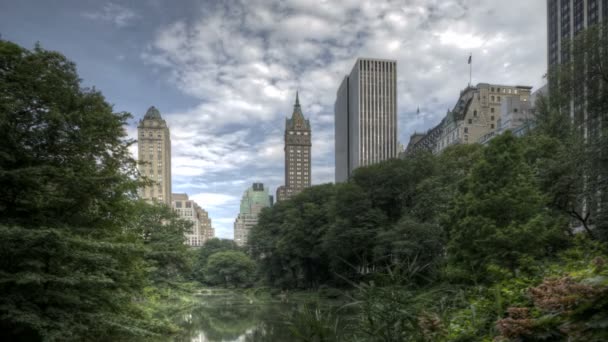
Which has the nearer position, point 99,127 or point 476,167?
point 99,127

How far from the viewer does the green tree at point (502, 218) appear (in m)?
20.9

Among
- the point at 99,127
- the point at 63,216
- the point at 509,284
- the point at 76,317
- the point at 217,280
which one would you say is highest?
the point at 99,127

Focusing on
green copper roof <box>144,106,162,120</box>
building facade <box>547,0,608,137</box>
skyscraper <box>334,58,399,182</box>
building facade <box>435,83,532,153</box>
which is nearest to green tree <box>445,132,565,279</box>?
building facade <box>547,0,608,137</box>

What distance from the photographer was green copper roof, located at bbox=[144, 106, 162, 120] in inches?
6001

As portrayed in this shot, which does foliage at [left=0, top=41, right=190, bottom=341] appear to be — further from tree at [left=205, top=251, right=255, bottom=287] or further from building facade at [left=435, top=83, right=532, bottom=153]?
building facade at [left=435, top=83, right=532, bottom=153]

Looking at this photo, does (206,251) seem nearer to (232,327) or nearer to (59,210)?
(232,327)

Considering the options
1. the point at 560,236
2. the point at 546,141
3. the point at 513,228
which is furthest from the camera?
the point at 546,141

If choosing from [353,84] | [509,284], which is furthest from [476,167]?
[353,84]

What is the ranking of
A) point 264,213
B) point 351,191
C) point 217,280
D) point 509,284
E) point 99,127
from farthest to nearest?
point 217,280 < point 264,213 < point 351,191 < point 99,127 < point 509,284

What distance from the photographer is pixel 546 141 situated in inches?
1284

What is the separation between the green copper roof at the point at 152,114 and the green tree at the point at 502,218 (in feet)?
463

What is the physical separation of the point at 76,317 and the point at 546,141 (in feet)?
104

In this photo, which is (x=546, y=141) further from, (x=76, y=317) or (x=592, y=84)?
(x=76, y=317)

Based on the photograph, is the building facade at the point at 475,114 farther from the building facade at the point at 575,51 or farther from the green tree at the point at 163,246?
the green tree at the point at 163,246
